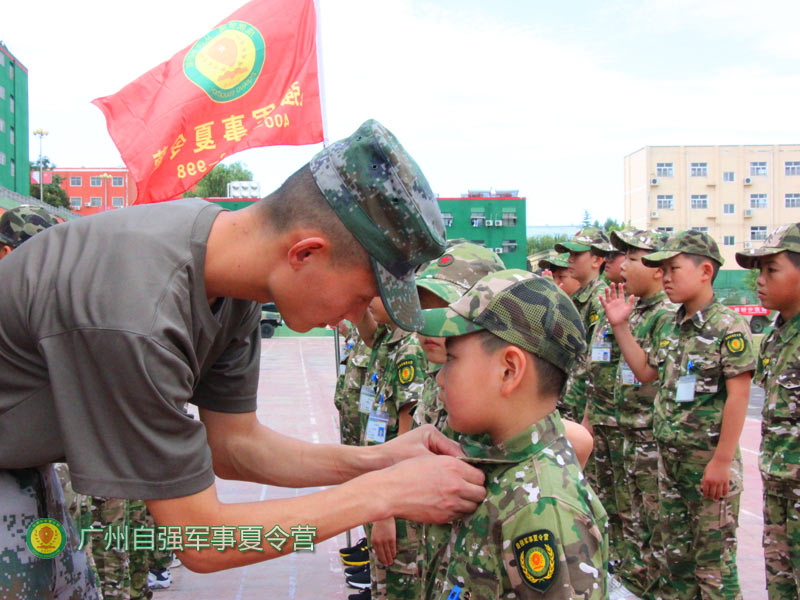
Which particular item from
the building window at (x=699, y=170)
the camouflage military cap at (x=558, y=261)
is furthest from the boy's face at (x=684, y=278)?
the building window at (x=699, y=170)

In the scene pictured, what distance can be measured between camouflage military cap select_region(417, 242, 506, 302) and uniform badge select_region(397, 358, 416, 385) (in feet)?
2.92

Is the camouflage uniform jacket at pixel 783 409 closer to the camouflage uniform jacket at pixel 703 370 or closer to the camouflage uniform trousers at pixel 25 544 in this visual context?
the camouflage uniform jacket at pixel 703 370

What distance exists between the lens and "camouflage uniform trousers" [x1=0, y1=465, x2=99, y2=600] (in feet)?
5.70

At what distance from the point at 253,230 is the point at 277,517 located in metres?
0.71

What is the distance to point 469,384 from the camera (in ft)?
6.30

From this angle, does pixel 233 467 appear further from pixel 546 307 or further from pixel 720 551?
pixel 720 551

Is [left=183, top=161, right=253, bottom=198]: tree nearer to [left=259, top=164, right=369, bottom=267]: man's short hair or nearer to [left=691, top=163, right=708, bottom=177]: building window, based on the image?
[left=691, top=163, right=708, bottom=177]: building window

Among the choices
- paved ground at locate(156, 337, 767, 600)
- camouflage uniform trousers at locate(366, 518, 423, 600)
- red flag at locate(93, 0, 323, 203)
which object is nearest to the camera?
camouflage uniform trousers at locate(366, 518, 423, 600)

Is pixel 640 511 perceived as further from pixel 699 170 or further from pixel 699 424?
pixel 699 170

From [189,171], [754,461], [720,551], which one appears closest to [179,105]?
[189,171]

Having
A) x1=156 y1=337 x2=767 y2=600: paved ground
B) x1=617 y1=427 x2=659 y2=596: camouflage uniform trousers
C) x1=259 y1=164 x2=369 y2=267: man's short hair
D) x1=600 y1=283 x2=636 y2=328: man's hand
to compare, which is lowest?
x1=156 y1=337 x2=767 y2=600: paved ground

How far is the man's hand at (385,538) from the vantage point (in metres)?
3.41

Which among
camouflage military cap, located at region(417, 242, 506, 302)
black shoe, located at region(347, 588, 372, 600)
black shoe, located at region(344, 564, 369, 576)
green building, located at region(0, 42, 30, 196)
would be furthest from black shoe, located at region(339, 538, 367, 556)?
green building, located at region(0, 42, 30, 196)

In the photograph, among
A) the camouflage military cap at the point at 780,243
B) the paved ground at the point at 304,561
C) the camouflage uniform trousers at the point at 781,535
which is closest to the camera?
the camouflage uniform trousers at the point at 781,535
